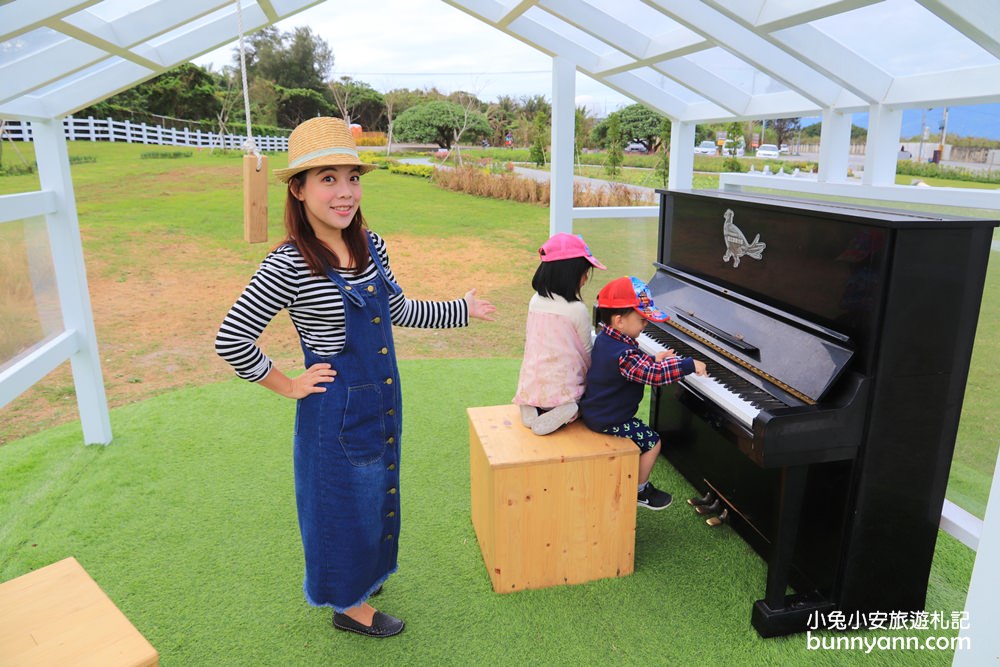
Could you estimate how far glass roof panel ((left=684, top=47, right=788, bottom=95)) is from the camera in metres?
4.21

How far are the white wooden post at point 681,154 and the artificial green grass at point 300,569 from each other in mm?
2425

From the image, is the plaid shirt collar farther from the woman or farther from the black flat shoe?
the black flat shoe

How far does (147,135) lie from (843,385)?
16.3 meters

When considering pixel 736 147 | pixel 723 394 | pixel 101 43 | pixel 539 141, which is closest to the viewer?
pixel 723 394

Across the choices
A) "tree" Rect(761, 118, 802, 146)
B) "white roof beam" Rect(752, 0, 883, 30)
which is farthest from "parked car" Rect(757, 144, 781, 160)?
"white roof beam" Rect(752, 0, 883, 30)

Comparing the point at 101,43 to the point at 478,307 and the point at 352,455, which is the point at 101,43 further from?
the point at 352,455

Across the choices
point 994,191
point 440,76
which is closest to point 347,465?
point 994,191

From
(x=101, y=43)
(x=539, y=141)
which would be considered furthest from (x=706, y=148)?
(x=101, y=43)

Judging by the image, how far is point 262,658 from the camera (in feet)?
8.38

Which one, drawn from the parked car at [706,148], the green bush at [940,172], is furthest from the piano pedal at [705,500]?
the parked car at [706,148]

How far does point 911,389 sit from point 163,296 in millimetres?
12021

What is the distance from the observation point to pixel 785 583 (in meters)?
2.62

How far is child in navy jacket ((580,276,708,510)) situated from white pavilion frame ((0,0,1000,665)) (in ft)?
3.99

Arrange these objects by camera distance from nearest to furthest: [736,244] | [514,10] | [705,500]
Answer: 1. [736,244]
2. [705,500]
3. [514,10]
